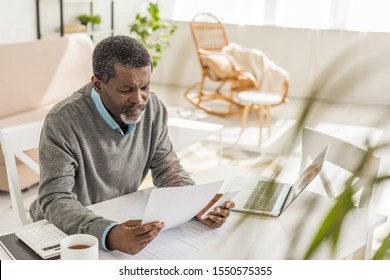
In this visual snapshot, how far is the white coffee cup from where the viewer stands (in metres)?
0.97

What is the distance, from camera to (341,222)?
1.10 ft

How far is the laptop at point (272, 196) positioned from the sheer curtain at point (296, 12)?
4.16 meters

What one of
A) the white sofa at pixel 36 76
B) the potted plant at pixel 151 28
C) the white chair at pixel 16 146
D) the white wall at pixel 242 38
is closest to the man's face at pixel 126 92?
the white chair at pixel 16 146

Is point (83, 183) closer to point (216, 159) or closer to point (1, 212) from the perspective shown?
point (1, 212)

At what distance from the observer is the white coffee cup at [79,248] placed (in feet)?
3.19

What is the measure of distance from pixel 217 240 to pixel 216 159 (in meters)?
2.58

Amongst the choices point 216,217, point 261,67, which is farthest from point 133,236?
point 261,67

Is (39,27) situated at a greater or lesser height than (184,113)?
greater

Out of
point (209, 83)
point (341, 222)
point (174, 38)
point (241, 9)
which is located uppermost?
point (341, 222)

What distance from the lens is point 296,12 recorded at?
563 centimetres

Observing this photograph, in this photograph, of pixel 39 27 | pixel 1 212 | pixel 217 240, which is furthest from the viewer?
pixel 39 27
